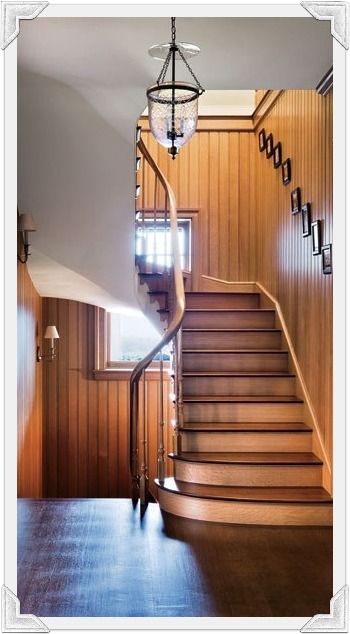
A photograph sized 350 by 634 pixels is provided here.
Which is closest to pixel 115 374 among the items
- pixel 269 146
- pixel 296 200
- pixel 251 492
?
pixel 269 146

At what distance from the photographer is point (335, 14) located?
8.29 ft

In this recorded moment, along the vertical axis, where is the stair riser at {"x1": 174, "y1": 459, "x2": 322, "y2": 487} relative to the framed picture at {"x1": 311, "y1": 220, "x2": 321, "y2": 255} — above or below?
below

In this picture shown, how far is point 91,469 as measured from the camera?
8.35m

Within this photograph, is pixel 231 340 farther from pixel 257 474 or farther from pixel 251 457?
pixel 257 474

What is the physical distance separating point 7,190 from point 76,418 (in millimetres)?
6182

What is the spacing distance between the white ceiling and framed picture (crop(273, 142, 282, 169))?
1766 mm

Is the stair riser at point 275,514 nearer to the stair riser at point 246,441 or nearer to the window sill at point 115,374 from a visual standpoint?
the stair riser at point 246,441

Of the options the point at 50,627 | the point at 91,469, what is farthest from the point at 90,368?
the point at 50,627

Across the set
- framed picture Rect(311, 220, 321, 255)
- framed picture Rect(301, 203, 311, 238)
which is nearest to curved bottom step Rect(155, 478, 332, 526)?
framed picture Rect(311, 220, 321, 255)

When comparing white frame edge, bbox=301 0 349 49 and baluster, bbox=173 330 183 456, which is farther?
baluster, bbox=173 330 183 456

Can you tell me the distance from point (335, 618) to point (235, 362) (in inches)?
145

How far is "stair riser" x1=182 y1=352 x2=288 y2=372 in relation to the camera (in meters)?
6.05

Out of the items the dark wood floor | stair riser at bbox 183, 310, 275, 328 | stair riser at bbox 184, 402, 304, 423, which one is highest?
stair riser at bbox 183, 310, 275, 328

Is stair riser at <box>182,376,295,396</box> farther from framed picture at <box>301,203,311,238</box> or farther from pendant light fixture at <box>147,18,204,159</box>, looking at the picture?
pendant light fixture at <box>147,18,204,159</box>
